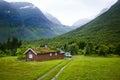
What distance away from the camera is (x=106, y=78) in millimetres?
39781

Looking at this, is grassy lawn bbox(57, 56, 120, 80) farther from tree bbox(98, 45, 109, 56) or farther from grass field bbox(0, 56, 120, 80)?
tree bbox(98, 45, 109, 56)

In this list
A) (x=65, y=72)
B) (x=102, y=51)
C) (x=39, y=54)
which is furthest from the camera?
(x=102, y=51)

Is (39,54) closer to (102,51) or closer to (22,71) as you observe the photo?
(22,71)

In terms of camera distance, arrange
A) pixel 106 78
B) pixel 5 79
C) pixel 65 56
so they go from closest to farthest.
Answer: pixel 5 79
pixel 106 78
pixel 65 56

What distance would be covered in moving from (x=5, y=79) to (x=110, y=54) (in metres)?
83.1

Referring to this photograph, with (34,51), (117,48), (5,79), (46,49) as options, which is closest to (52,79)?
(5,79)

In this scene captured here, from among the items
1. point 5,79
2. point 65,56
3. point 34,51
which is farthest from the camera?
point 65,56

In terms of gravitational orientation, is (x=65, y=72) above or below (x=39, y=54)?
below

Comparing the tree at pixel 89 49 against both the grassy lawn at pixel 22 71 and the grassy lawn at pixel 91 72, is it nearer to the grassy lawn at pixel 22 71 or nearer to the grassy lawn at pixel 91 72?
the grassy lawn at pixel 91 72

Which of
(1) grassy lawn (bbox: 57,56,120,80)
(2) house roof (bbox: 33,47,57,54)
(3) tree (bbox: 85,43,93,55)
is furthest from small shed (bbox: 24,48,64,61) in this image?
(1) grassy lawn (bbox: 57,56,120,80)

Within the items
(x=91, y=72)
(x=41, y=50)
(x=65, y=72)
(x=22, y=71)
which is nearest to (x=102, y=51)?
(x=41, y=50)

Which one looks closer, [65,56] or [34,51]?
[34,51]

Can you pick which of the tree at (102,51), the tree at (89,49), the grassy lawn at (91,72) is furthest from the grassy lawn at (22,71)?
the tree at (89,49)

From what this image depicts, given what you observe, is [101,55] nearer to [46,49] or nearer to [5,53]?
[46,49]
